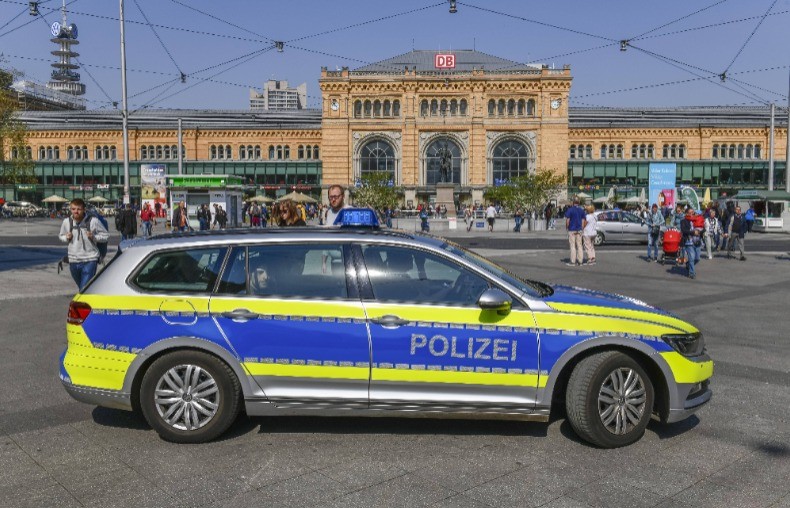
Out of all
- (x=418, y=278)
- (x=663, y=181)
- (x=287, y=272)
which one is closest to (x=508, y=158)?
(x=663, y=181)

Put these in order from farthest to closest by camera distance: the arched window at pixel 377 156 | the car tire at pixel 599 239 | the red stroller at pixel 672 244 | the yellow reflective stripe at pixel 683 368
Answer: the arched window at pixel 377 156, the car tire at pixel 599 239, the red stroller at pixel 672 244, the yellow reflective stripe at pixel 683 368

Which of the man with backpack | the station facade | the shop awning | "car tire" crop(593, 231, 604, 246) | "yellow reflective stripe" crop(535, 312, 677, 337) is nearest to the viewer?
"yellow reflective stripe" crop(535, 312, 677, 337)

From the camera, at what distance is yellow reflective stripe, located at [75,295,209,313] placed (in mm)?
4855

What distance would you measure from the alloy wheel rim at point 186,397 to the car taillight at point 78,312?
735 mm

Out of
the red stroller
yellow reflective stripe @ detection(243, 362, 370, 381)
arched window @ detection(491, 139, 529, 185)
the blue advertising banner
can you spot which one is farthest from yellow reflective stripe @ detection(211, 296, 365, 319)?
arched window @ detection(491, 139, 529, 185)

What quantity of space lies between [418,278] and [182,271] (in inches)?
68.3

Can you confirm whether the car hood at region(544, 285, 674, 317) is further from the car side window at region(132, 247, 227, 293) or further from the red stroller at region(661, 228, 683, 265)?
the red stroller at region(661, 228, 683, 265)

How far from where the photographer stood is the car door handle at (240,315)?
15.7ft

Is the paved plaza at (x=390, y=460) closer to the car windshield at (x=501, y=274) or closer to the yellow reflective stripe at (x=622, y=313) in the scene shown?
the yellow reflective stripe at (x=622, y=313)

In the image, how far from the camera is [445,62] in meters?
72.0

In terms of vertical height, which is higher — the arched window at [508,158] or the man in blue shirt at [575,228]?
the arched window at [508,158]

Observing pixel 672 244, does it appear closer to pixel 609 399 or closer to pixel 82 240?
pixel 82 240

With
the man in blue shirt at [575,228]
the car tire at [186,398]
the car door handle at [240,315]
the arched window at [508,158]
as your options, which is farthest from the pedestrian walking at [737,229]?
the arched window at [508,158]

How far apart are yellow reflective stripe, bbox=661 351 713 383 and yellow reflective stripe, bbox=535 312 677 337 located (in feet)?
0.62
